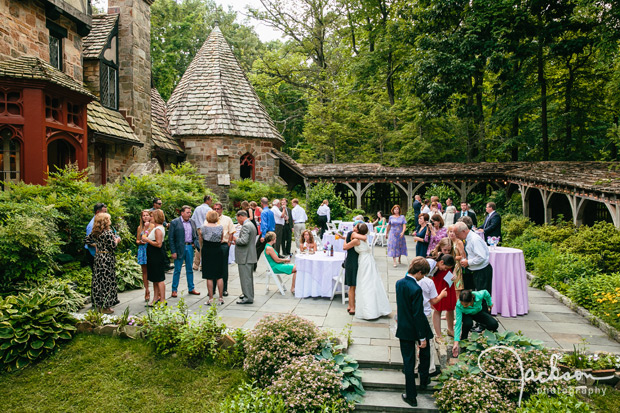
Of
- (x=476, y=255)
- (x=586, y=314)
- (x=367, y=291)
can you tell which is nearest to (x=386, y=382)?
(x=367, y=291)

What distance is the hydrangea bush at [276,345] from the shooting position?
5.60 metres

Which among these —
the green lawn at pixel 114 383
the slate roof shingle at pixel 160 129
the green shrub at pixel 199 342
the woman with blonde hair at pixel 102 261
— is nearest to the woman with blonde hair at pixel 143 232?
the woman with blonde hair at pixel 102 261

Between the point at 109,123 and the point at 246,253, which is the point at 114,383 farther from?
the point at 109,123

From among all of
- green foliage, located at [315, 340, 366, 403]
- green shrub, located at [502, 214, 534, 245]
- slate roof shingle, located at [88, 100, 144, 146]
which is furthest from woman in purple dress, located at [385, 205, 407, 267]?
slate roof shingle, located at [88, 100, 144, 146]

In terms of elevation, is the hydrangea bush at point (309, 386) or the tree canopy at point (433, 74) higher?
the tree canopy at point (433, 74)

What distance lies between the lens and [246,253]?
820 cm

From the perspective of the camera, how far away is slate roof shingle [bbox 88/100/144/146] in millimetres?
12602

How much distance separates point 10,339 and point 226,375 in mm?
3277

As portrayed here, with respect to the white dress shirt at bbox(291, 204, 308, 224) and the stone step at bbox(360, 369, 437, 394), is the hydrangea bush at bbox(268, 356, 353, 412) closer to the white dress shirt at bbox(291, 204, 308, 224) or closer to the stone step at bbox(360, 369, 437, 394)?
the stone step at bbox(360, 369, 437, 394)

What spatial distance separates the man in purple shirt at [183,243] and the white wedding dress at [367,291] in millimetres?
3592

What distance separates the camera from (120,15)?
585 inches

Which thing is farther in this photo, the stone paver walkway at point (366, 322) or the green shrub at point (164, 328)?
the stone paver walkway at point (366, 322)

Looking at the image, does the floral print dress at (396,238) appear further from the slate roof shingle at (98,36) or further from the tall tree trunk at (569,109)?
the tall tree trunk at (569,109)

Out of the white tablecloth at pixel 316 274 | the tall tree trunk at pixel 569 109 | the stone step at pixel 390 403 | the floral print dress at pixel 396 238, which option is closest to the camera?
the stone step at pixel 390 403
